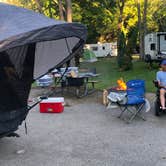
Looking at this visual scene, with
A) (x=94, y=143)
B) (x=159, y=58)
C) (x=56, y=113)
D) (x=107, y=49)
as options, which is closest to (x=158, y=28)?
(x=107, y=49)

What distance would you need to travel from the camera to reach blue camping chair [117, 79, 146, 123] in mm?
9805

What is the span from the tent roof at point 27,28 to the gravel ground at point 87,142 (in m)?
1.93

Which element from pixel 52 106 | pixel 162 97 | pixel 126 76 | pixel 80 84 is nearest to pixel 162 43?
pixel 126 76

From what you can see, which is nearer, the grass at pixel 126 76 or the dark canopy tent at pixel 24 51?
the dark canopy tent at pixel 24 51

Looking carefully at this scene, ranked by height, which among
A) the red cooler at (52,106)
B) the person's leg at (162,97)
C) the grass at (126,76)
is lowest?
the grass at (126,76)

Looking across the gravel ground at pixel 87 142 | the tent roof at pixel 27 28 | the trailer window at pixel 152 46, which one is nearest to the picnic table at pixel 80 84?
the gravel ground at pixel 87 142

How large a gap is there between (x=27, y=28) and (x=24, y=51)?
53.2 inches

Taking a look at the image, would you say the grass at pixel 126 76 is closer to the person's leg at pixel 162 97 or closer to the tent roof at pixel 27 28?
the person's leg at pixel 162 97

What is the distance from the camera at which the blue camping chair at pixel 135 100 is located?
9.80m

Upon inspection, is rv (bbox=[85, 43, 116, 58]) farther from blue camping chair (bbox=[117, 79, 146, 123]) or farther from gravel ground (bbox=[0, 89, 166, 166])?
blue camping chair (bbox=[117, 79, 146, 123])

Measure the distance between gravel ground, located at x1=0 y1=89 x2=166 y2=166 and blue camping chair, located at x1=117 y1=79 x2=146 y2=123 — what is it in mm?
261

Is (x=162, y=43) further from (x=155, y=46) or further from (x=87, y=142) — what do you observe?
(x=87, y=142)

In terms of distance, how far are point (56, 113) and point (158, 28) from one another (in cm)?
3731

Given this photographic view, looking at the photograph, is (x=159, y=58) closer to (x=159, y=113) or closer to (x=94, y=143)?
(x=159, y=113)
